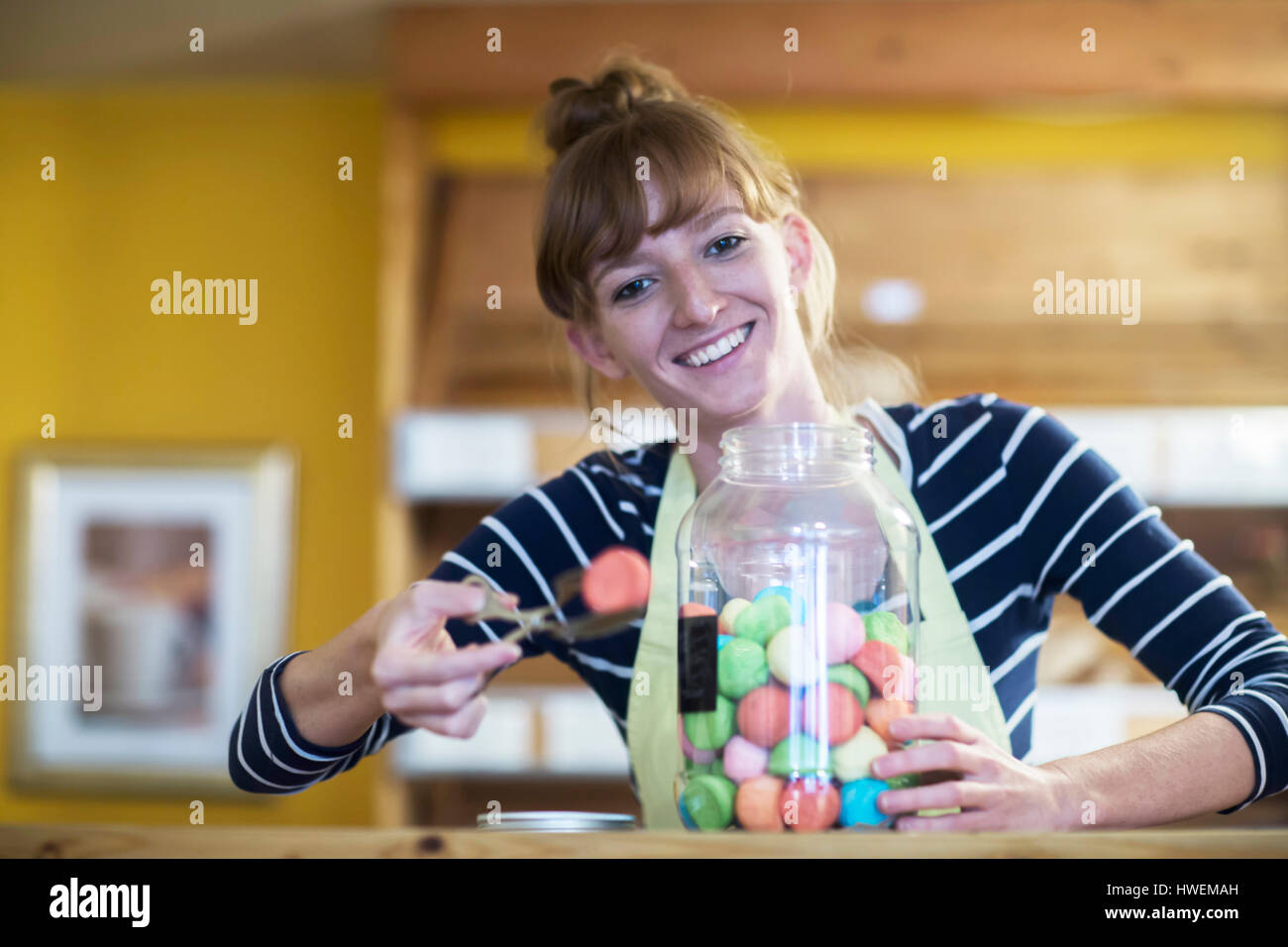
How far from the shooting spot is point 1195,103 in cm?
257

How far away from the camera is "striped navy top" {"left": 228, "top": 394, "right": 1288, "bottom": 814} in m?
0.94

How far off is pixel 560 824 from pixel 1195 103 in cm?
244

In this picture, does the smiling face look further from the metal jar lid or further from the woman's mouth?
the metal jar lid

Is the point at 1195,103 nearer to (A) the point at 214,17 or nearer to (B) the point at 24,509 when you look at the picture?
(A) the point at 214,17

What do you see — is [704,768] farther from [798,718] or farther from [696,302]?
[696,302]

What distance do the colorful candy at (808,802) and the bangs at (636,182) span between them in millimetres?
491

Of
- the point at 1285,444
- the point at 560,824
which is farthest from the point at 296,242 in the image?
the point at 560,824

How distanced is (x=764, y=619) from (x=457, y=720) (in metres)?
0.20

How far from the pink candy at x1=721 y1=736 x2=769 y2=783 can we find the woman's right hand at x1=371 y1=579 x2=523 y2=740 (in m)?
0.14

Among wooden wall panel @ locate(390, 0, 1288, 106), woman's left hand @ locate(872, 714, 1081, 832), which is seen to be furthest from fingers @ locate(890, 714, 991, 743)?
wooden wall panel @ locate(390, 0, 1288, 106)

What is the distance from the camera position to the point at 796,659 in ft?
2.35

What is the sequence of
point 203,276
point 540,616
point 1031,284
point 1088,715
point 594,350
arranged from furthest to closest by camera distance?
A: 1. point 203,276
2. point 1031,284
3. point 1088,715
4. point 594,350
5. point 540,616

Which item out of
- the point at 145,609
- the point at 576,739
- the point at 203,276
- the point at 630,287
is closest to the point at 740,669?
the point at 630,287

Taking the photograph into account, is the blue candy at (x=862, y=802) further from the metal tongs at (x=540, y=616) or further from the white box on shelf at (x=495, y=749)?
the white box on shelf at (x=495, y=749)
